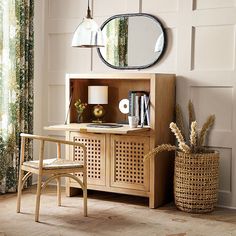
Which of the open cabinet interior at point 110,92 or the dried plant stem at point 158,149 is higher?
the open cabinet interior at point 110,92

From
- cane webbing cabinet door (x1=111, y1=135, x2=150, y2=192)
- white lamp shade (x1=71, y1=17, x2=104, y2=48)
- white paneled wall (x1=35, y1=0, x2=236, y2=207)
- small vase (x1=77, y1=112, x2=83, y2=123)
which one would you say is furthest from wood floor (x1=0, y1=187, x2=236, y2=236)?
white lamp shade (x1=71, y1=17, x2=104, y2=48)

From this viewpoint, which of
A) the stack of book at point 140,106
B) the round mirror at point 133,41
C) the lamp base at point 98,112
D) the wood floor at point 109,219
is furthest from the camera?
the lamp base at point 98,112

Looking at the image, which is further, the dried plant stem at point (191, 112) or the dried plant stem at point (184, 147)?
the dried plant stem at point (191, 112)

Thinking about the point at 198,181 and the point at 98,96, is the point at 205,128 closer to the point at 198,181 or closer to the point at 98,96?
the point at 198,181

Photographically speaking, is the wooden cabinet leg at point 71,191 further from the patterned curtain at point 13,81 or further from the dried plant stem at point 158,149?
the dried plant stem at point 158,149

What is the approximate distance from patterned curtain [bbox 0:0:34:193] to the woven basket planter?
1610mm

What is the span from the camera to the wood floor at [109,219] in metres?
3.54

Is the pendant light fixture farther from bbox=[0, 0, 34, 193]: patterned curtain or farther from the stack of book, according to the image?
bbox=[0, 0, 34, 193]: patterned curtain

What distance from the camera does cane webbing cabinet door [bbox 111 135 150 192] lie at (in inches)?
166

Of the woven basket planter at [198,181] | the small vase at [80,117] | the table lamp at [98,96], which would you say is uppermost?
the table lamp at [98,96]

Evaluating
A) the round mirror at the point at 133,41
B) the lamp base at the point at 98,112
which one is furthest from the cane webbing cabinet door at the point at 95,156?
the round mirror at the point at 133,41

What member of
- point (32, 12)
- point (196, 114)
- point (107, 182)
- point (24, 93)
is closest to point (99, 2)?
point (32, 12)

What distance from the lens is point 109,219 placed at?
386cm

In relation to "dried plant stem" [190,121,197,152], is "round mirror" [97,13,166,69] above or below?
above
